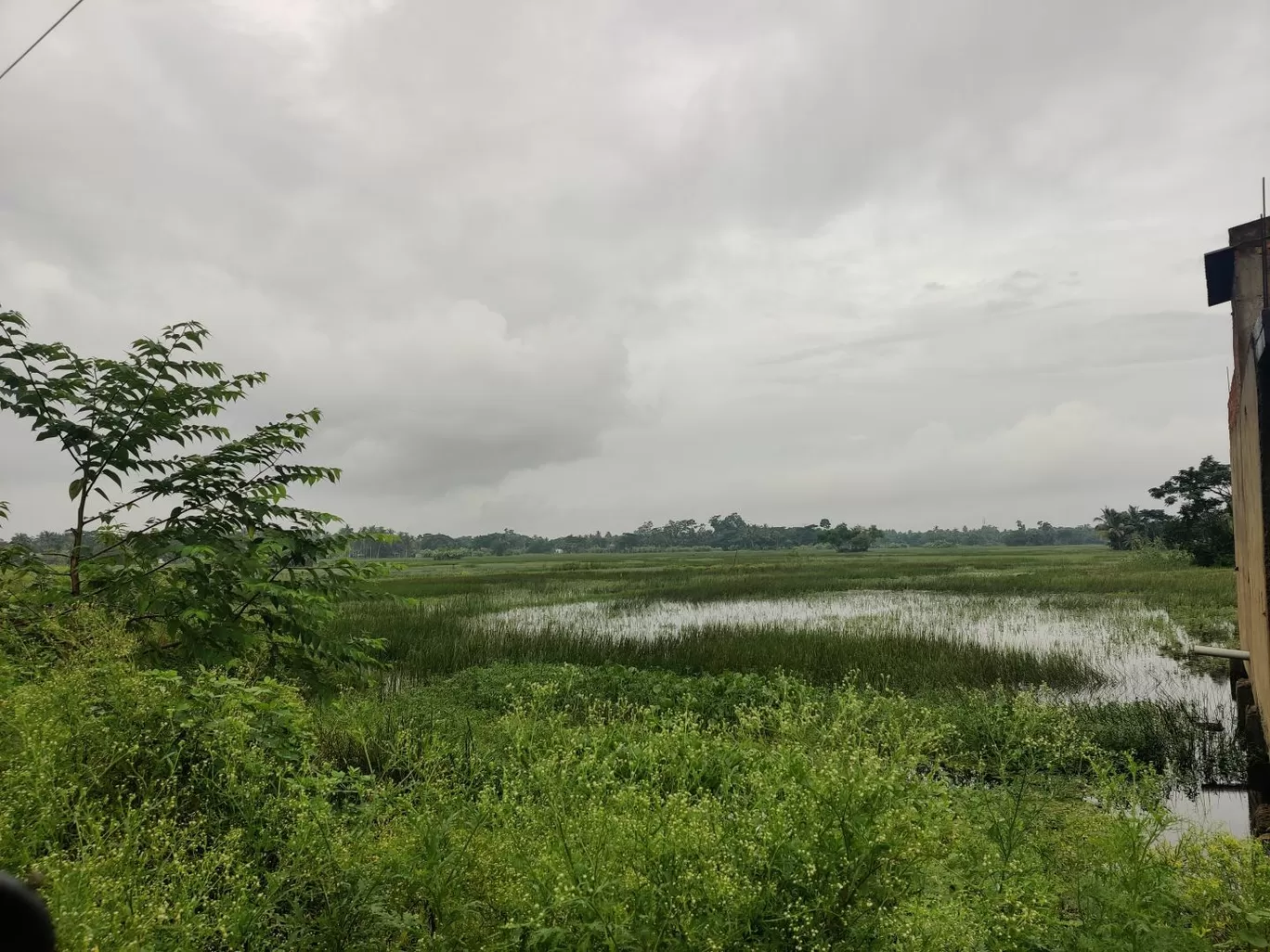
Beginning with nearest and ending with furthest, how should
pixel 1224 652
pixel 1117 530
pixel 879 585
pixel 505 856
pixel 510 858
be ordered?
pixel 510 858 → pixel 505 856 → pixel 1224 652 → pixel 879 585 → pixel 1117 530

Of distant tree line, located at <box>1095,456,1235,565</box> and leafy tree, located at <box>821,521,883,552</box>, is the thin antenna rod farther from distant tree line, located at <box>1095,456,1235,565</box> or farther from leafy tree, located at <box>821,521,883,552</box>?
leafy tree, located at <box>821,521,883,552</box>

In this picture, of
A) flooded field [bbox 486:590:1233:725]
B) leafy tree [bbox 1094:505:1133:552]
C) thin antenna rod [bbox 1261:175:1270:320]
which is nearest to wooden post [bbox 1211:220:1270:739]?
thin antenna rod [bbox 1261:175:1270:320]

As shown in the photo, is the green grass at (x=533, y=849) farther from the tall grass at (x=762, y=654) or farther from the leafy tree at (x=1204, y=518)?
the leafy tree at (x=1204, y=518)

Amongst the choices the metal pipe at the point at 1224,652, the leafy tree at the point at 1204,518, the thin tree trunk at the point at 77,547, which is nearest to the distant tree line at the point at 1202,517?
the leafy tree at the point at 1204,518

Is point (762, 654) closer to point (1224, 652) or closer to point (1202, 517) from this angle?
point (1224, 652)

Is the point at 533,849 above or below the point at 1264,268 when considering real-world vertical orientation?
below

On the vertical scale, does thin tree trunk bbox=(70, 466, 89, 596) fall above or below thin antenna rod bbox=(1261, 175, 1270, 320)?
below

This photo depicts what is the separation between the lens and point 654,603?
26672 millimetres

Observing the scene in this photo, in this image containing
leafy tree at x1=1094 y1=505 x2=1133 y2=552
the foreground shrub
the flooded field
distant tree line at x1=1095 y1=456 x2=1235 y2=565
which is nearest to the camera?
the foreground shrub

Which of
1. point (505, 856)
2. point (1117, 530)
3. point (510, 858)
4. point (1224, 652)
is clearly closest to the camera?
point (510, 858)

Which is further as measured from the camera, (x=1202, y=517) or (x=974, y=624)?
(x=1202, y=517)

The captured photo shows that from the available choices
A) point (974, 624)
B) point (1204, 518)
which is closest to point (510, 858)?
point (974, 624)

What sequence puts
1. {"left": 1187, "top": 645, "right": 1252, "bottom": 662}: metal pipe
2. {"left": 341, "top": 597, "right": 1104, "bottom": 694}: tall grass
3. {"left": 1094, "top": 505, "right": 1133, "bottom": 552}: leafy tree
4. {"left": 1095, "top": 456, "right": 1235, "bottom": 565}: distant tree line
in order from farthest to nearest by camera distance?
{"left": 1094, "top": 505, "right": 1133, "bottom": 552}: leafy tree < {"left": 1095, "top": 456, "right": 1235, "bottom": 565}: distant tree line < {"left": 341, "top": 597, "right": 1104, "bottom": 694}: tall grass < {"left": 1187, "top": 645, "right": 1252, "bottom": 662}: metal pipe

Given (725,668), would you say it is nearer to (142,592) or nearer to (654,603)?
(142,592)
